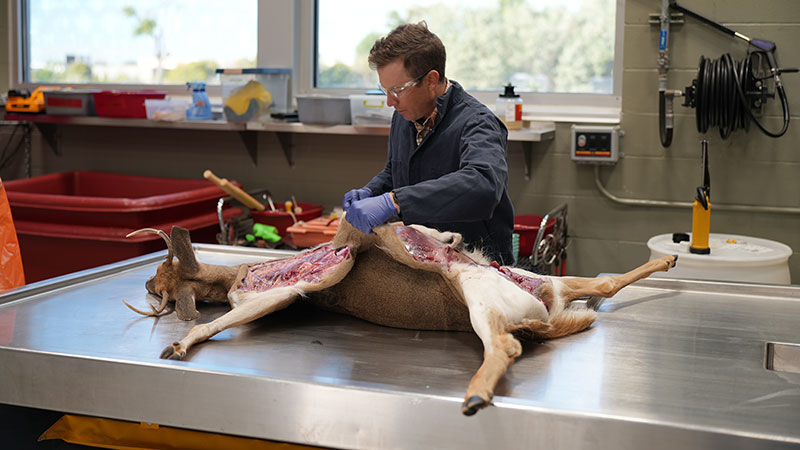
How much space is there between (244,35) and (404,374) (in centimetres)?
320

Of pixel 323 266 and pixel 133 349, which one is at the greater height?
pixel 323 266

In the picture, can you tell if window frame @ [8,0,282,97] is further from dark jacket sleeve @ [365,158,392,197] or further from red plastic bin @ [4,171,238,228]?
dark jacket sleeve @ [365,158,392,197]

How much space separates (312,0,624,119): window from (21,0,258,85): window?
0.58 metres

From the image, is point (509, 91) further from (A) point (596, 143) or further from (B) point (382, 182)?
(B) point (382, 182)

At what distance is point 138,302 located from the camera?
180 cm

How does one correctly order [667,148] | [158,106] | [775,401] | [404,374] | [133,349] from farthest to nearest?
[158,106], [667,148], [133,349], [404,374], [775,401]

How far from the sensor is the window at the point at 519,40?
3.60 m

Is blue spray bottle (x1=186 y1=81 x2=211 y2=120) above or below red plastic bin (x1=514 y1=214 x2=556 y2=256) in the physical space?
above

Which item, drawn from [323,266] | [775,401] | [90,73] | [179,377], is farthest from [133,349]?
[90,73]

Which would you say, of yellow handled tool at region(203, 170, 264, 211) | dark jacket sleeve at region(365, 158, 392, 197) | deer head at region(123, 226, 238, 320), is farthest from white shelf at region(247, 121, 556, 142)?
deer head at region(123, 226, 238, 320)

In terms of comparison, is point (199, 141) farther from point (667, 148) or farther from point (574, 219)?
point (667, 148)

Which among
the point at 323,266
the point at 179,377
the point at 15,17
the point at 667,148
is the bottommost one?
the point at 179,377

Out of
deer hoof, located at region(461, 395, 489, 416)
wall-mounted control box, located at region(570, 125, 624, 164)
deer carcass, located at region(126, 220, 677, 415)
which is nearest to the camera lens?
deer hoof, located at region(461, 395, 489, 416)

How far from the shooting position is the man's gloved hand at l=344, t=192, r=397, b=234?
1.55 meters
